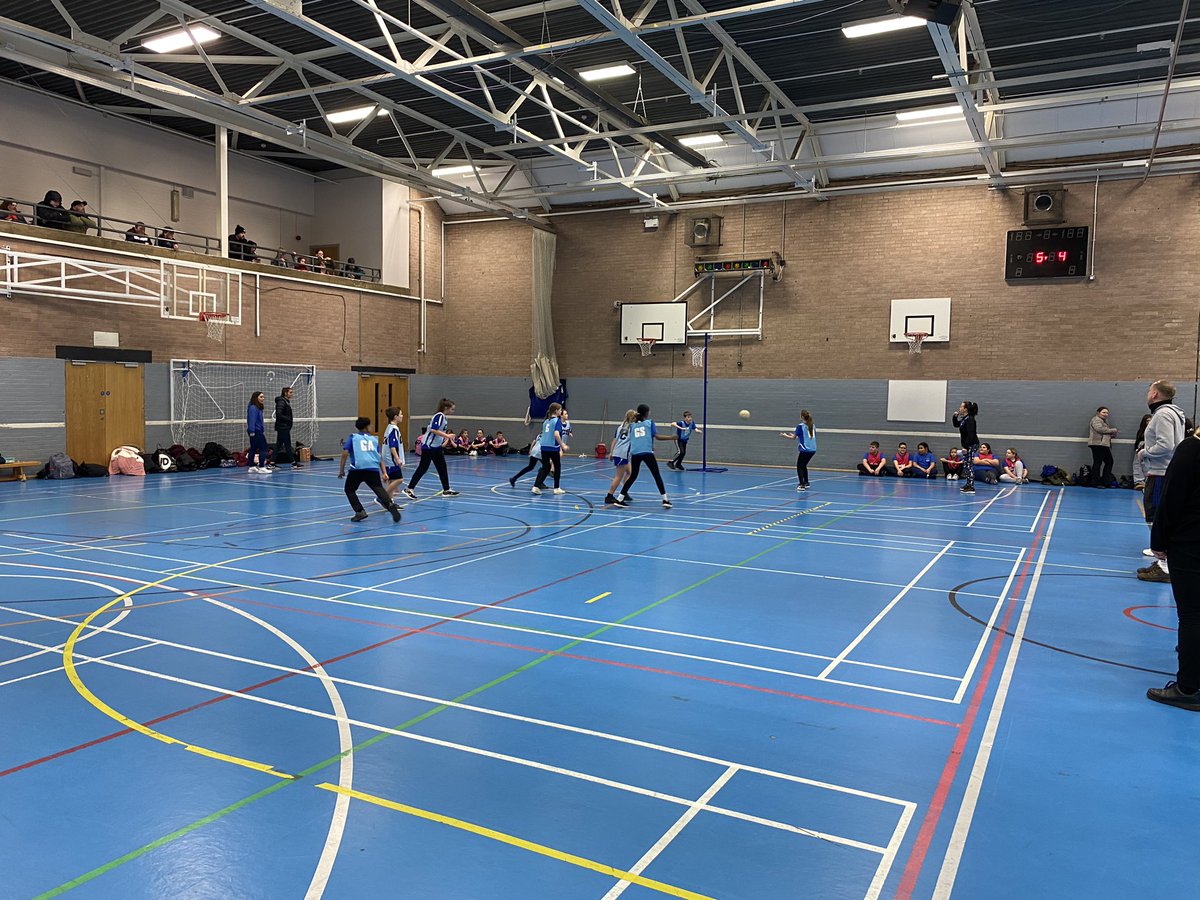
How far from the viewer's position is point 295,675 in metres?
6.05

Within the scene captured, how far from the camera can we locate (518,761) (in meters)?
4.68

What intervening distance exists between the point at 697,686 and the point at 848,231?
2113 centimetres

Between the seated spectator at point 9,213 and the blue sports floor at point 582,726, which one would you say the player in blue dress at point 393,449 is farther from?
the seated spectator at point 9,213

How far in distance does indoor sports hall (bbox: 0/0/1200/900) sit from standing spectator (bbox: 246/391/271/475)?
204 millimetres

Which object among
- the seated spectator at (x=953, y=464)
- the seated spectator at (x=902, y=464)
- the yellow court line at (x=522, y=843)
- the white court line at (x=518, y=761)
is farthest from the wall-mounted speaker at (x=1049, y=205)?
the yellow court line at (x=522, y=843)

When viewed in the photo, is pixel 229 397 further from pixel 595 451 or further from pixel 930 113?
pixel 930 113

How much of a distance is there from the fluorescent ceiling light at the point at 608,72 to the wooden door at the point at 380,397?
504 inches

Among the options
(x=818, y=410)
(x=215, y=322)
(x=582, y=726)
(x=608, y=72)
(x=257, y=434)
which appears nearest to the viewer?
(x=582, y=726)

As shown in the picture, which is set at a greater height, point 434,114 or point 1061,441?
point 434,114

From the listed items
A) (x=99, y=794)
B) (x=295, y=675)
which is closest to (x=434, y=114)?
(x=295, y=675)

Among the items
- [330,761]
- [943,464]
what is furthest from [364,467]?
[943,464]

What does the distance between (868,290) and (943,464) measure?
5.37 metres

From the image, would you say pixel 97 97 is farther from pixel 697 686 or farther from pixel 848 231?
pixel 697 686

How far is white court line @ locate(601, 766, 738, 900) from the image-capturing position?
3.50 m
